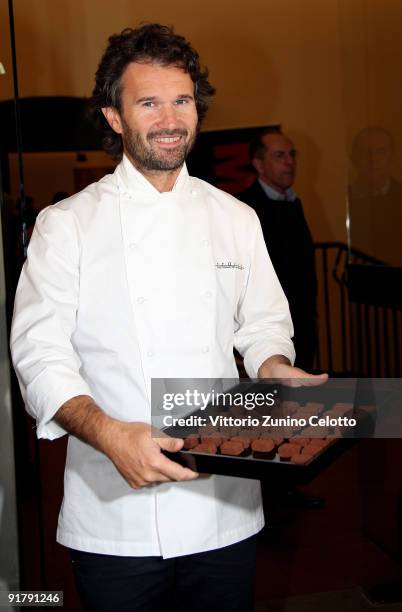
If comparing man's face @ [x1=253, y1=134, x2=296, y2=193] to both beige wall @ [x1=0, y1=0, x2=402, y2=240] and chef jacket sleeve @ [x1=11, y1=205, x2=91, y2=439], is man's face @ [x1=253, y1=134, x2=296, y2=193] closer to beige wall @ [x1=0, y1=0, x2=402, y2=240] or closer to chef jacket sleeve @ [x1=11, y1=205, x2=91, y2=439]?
chef jacket sleeve @ [x1=11, y1=205, x2=91, y2=439]

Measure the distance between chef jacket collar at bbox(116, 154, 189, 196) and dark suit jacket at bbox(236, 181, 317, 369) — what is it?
1644 millimetres

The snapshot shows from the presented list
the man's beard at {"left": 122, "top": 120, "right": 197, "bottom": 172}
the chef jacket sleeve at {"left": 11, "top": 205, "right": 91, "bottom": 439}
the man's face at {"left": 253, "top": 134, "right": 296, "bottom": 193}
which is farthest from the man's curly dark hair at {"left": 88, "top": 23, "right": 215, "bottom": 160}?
the man's face at {"left": 253, "top": 134, "right": 296, "bottom": 193}

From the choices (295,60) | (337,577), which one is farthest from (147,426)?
(295,60)

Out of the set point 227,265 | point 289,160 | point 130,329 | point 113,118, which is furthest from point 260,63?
point 130,329

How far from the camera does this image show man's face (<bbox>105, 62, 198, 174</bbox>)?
141 cm

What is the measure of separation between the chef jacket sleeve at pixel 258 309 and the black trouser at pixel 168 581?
13.4 inches

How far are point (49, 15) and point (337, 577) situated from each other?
13.8 ft

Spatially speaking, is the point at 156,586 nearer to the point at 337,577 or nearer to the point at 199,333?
the point at 199,333

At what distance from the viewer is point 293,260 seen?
3.15 meters

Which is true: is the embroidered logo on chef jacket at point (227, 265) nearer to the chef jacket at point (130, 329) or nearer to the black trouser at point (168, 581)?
the chef jacket at point (130, 329)

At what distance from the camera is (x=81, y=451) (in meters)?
1.44

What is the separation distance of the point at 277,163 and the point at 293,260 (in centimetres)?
45

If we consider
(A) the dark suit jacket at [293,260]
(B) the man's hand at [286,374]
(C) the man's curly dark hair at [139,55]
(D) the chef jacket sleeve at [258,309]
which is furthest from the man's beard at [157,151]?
(A) the dark suit jacket at [293,260]

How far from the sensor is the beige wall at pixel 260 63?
219 inches
